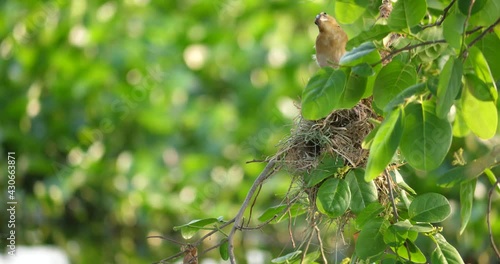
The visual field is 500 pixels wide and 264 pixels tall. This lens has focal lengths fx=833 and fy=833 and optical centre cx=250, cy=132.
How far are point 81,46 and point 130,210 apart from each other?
821 mm

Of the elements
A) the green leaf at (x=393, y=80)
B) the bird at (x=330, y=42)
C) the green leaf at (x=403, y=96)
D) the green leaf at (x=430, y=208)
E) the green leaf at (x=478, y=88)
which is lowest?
the green leaf at (x=430, y=208)

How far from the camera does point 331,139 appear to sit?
124 centimetres

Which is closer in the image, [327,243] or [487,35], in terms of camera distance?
[487,35]

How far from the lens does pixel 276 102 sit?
3793 millimetres

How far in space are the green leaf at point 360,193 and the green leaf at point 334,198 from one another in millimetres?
25

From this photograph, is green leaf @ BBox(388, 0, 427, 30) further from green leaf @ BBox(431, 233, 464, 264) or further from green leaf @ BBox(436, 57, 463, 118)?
green leaf @ BBox(431, 233, 464, 264)

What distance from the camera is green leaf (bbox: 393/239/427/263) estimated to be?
3.58 feet

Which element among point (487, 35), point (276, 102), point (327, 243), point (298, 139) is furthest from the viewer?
point (276, 102)

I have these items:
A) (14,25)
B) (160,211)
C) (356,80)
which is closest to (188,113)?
(160,211)

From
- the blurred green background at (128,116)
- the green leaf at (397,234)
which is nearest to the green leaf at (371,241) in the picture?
the green leaf at (397,234)

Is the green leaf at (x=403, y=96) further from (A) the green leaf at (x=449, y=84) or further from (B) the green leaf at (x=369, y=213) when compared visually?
(B) the green leaf at (x=369, y=213)

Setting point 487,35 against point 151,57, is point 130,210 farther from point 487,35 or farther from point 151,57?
point 487,35

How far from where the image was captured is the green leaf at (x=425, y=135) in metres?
0.90

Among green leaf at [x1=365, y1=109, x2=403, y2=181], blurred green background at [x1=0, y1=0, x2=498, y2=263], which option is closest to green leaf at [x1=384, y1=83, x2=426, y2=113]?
green leaf at [x1=365, y1=109, x2=403, y2=181]
